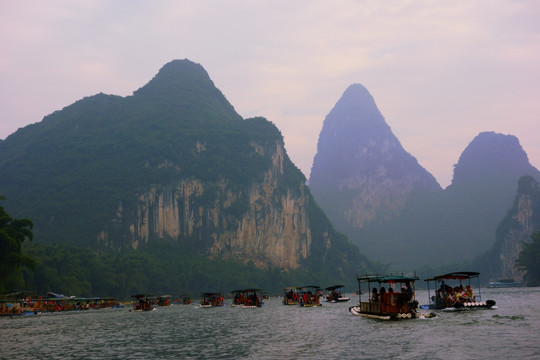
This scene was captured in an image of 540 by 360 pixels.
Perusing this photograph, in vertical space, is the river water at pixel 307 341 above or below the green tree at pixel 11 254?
below

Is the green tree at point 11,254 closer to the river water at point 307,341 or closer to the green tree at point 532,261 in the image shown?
the river water at point 307,341

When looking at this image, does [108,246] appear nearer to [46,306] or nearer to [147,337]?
[46,306]

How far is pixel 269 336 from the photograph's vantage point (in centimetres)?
3969

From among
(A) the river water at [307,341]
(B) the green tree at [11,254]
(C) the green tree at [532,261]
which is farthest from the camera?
(C) the green tree at [532,261]

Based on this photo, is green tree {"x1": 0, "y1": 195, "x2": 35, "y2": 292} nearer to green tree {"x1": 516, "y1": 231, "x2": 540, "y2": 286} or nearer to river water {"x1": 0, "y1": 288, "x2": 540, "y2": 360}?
river water {"x1": 0, "y1": 288, "x2": 540, "y2": 360}

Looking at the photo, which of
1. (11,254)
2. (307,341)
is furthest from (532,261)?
(307,341)

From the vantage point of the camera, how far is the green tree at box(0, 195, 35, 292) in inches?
3113

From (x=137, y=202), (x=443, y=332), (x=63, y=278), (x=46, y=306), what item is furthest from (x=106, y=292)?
(x=443, y=332)

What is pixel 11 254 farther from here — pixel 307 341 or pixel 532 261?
pixel 532 261

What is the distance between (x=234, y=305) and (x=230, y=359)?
6788 centimetres

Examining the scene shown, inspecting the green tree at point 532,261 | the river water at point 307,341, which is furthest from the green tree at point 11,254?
the green tree at point 532,261

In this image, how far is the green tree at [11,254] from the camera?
79.1 metres

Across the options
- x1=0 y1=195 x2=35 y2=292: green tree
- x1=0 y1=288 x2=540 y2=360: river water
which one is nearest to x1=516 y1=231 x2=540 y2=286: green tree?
x1=0 y1=288 x2=540 y2=360: river water

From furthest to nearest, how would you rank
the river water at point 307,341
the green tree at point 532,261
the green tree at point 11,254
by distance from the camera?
the green tree at point 532,261, the green tree at point 11,254, the river water at point 307,341
